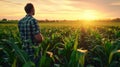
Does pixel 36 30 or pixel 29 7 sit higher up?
pixel 29 7

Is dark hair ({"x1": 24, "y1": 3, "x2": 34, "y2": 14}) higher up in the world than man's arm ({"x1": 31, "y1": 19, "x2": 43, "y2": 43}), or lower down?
higher up

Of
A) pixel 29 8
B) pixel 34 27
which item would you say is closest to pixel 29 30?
pixel 34 27

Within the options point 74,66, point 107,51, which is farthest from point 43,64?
point 107,51

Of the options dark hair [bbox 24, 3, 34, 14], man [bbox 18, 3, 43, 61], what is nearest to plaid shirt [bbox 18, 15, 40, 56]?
man [bbox 18, 3, 43, 61]

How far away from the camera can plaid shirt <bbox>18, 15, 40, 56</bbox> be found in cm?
557

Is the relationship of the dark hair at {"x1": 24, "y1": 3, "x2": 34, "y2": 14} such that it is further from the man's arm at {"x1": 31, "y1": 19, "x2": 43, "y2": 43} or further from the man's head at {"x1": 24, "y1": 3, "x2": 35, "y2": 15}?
the man's arm at {"x1": 31, "y1": 19, "x2": 43, "y2": 43}

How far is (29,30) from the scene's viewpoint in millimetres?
5680

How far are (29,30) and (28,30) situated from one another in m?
0.02

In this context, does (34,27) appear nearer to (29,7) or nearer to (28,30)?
(28,30)

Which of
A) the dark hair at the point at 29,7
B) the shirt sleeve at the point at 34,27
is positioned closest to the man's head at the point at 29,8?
the dark hair at the point at 29,7

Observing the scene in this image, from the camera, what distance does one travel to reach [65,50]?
5.70 m

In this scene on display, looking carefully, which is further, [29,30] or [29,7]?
[29,30]

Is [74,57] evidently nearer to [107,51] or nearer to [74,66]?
[74,66]

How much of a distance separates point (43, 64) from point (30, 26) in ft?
A: 7.37
